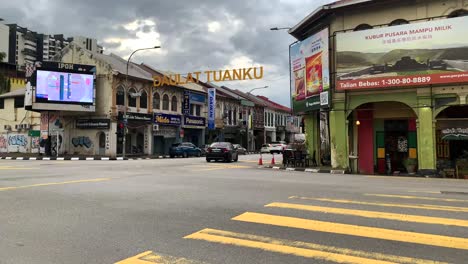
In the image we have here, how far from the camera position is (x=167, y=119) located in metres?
44.0

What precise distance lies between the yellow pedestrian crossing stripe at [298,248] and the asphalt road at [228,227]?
0.05 feet

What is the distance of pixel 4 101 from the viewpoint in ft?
142

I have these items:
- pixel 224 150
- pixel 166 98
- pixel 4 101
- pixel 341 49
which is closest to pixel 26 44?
pixel 4 101

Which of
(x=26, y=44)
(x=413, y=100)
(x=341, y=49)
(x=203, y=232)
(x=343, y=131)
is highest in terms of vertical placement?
(x=26, y=44)

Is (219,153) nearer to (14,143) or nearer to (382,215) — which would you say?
(382,215)

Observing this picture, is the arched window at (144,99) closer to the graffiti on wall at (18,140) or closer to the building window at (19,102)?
Answer: the graffiti on wall at (18,140)

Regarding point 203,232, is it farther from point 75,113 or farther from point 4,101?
point 4,101

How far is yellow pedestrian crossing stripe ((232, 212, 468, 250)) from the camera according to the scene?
5688 millimetres

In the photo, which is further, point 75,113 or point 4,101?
point 4,101

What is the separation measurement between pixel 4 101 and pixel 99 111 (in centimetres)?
1313

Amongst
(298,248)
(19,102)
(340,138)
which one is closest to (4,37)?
(19,102)

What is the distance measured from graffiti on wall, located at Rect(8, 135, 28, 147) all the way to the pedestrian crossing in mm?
39553

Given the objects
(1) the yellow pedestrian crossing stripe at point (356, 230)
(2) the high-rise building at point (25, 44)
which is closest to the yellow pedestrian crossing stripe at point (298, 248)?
(1) the yellow pedestrian crossing stripe at point (356, 230)

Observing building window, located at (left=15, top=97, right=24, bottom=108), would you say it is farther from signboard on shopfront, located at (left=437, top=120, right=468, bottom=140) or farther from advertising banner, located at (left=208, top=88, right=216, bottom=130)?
signboard on shopfront, located at (left=437, top=120, right=468, bottom=140)
